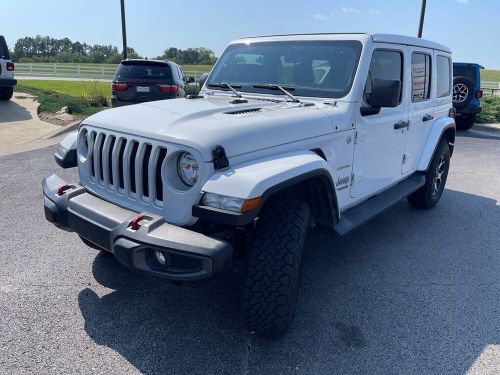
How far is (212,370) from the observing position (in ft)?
8.45

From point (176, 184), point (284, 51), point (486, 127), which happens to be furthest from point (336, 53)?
point (486, 127)

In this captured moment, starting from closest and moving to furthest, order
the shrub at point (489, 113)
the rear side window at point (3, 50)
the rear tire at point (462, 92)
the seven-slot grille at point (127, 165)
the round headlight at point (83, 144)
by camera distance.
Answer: the seven-slot grille at point (127, 165) < the round headlight at point (83, 144) < the rear tire at point (462, 92) < the rear side window at point (3, 50) < the shrub at point (489, 113)

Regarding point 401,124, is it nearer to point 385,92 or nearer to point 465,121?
point 385,92

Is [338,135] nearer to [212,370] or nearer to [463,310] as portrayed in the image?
[463,310]

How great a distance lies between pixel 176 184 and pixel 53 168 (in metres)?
4.79

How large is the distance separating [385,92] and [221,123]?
4.54 feet

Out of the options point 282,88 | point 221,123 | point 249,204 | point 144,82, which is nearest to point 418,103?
point 282,88

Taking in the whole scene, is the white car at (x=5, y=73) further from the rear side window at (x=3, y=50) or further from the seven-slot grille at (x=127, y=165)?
the seven-slot grille at (x=127, y=165)

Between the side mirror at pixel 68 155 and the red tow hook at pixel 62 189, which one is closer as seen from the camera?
the red tow hook at pixel 62 189

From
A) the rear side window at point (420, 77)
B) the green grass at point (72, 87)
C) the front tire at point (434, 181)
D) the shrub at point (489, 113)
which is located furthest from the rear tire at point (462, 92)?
the green grass at point (72, 87)

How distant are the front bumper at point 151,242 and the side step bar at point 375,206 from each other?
4.05 feet

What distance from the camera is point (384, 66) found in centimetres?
403

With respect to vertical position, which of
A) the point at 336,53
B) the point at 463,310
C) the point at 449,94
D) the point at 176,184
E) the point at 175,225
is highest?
the point at 336,53

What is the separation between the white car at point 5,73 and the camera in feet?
41.3
